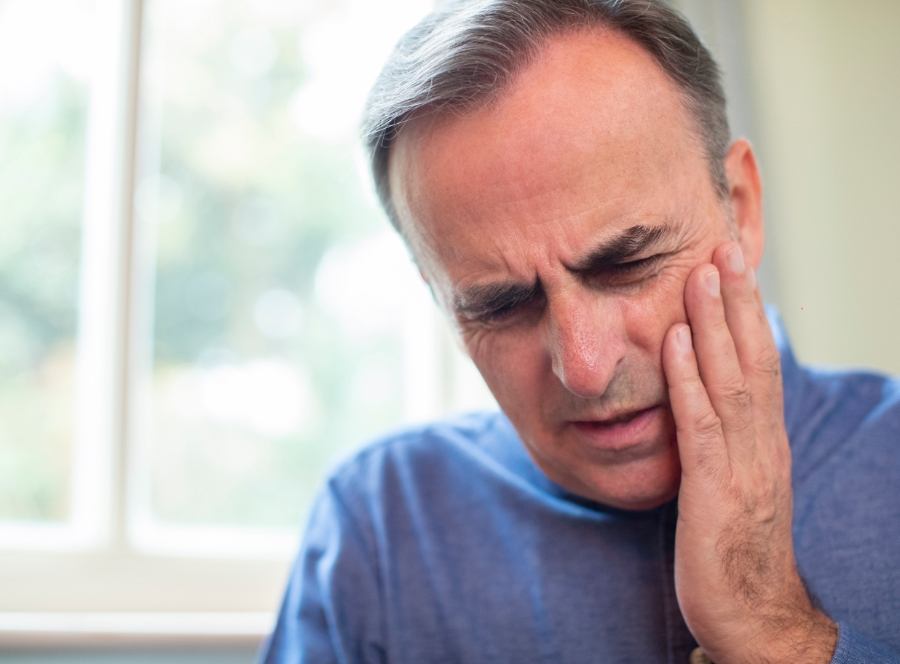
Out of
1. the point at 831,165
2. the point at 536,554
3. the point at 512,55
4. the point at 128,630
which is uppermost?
the point at 512,55

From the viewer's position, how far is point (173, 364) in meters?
2.33

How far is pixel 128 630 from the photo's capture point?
6.29 feet

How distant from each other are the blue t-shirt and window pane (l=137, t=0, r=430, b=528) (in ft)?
2.96

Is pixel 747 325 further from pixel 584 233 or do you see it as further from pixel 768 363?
pixel 584 233

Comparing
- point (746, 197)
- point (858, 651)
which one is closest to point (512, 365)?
point (746, 197)

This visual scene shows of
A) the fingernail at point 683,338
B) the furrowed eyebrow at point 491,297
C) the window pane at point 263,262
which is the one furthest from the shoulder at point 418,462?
the window pane at point 263,262

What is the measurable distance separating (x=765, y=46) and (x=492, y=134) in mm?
1365

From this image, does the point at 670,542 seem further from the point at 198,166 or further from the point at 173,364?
the point at 198,166

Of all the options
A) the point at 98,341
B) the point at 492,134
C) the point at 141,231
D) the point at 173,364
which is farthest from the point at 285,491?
the point at 492,134

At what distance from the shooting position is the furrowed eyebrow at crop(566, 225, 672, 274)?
1.09 meters

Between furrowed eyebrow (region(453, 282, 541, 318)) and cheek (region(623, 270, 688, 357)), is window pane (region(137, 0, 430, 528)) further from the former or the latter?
cheek (region(623, 270, 688, 357))

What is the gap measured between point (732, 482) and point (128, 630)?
4.53 ft

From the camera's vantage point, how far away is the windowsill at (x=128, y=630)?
1884 millimetres

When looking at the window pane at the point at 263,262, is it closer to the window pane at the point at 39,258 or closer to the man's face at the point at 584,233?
the window pane at the point at 39,258
